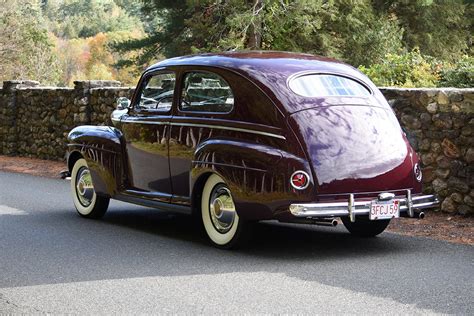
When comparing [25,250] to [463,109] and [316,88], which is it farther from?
[463,109]

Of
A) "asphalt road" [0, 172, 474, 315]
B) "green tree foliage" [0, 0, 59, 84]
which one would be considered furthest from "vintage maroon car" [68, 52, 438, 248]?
"green tree foliage" [0, 0, 59, 84]

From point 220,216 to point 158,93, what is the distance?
190 centimetres

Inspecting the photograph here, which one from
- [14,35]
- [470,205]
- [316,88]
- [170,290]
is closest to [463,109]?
[470,205]

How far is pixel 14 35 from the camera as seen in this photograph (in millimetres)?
56906

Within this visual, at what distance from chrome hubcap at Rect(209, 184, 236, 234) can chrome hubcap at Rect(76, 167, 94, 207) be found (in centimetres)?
252

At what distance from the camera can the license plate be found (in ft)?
27.0

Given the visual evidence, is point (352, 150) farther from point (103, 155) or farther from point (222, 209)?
point (103, 155)

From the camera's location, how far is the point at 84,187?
1109 cm

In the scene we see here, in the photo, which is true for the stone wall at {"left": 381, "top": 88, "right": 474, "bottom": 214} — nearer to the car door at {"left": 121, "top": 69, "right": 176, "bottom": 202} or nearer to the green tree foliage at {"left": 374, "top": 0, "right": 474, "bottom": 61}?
the car door at {"left": 121, "top": 69, "right": 176, "bottom": 202}

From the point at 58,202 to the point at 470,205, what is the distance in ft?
18.2

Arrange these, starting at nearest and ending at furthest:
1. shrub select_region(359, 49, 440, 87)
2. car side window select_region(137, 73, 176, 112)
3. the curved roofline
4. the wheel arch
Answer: the curved roofline → car side window select_region(137, 73, 176, 112) → the wheel arch → shrub select_region(359, 49, 440, 87)

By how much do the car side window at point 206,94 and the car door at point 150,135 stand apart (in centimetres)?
23

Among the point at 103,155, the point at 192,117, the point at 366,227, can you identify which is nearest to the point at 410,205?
the point at 366,227

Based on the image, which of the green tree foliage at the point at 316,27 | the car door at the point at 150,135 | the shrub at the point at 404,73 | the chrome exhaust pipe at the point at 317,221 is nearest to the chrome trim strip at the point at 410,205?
the chrome exhaust pipe at the point at 317,221
